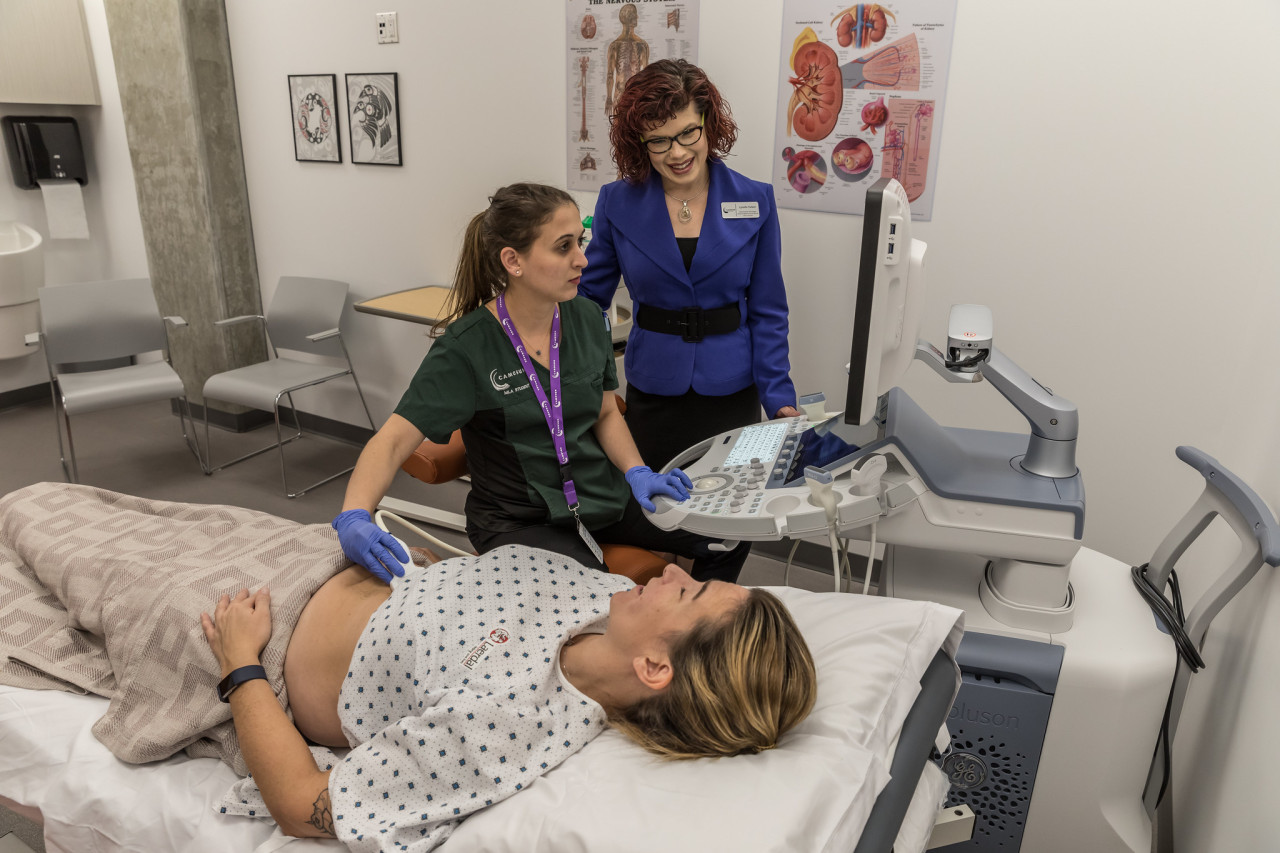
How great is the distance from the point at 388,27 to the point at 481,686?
2.86m

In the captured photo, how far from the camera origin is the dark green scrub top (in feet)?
5.51

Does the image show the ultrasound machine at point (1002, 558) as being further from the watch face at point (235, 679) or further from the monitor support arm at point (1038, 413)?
the watch face at point (235, 679)

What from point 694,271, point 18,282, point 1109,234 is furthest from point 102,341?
point 1109,234

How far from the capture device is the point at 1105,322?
2219 mm

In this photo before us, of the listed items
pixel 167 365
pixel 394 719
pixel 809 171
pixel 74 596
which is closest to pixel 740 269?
pixel 809 171

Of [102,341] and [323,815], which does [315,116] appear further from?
[323,815]

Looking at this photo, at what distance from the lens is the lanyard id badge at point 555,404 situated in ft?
5.69

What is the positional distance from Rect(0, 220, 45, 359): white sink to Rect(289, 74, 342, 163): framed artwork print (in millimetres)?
1452

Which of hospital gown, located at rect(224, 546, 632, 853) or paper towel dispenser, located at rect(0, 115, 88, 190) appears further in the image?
paper towel dispenser, located at rect(0, 115, 88, 190)

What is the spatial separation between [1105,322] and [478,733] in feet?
6.25

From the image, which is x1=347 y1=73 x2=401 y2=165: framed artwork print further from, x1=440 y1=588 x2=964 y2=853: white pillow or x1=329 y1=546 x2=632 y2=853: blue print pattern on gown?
x1=440 y1=588 x2=964 y2=853: white pillow

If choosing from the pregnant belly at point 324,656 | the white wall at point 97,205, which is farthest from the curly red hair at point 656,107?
the white wall at point 97,205

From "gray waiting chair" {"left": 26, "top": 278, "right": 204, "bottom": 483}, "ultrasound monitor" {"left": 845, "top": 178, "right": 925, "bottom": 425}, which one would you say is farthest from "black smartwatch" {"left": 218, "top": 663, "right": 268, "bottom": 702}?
"gray waiting chair" {"left": 26, "top": 278, "right": 204, "bottom": 483}

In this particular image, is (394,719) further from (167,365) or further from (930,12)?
(167,365)
